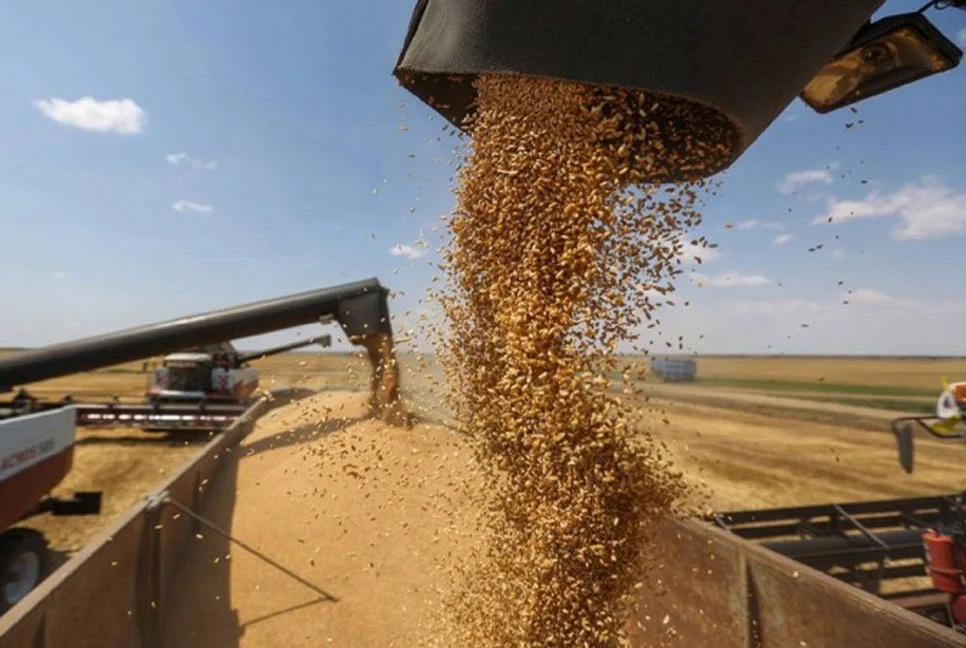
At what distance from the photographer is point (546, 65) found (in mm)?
1557

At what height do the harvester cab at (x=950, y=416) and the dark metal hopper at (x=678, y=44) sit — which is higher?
the dark metal hopper at (x=678, y=44)

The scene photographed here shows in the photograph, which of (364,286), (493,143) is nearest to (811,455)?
(364,286)

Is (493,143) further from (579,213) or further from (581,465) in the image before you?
(581,465)

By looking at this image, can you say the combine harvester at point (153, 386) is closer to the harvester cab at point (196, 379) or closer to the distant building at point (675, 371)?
the harvester cab at point (196, 379)

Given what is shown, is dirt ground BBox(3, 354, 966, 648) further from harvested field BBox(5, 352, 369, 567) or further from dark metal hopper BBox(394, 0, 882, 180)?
dark metal hopper BBox(394, 0, 882, 180)

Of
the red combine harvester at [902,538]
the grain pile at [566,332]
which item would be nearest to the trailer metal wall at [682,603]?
the grain pile at [566,332]

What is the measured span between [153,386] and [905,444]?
1339 centimetres

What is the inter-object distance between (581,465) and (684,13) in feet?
5.41

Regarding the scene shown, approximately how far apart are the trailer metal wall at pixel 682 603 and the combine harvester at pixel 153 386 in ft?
5.09

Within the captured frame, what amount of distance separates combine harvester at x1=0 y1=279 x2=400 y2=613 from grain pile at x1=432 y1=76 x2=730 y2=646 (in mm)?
2084

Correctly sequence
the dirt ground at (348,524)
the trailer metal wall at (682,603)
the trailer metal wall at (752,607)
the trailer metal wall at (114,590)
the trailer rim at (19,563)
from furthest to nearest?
the trailer rim at (19,563)
the dirt ground at (348,524)
the trailer metal wall at (114,590)
the trailer metal wall at (682,603)
the trailer metal wall at (752,607)

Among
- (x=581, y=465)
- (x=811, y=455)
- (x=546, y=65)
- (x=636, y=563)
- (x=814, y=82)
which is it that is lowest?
(x=811, y=455)

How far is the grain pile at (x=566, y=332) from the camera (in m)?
2.27

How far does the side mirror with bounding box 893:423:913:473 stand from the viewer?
239 centimetres
